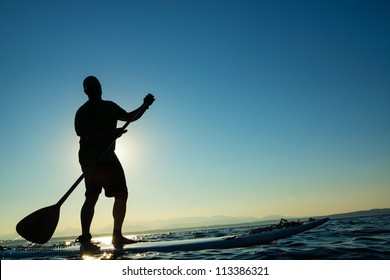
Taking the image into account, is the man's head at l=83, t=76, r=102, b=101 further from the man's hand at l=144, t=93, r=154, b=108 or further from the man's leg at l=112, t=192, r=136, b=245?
the man's leg at l=112, t=192, r=136, b=245

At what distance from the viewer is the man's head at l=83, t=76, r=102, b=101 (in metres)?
4.03

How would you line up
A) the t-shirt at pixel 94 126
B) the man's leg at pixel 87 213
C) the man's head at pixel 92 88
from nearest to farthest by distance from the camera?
the man's leg at pixel 87 213 → the t-shirt at pixel 94 126 → the man's head at pixel 92 88

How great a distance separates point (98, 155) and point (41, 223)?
132 centimetres

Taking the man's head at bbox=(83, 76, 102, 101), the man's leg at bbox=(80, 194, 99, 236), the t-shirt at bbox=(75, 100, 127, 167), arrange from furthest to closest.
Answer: the man's head at bbox=(83, 76, 102, 101) < the t-shirt at bbox=(75, 100, 127, 167) < the man's leg at bbox=(80, 194, 99, 236)

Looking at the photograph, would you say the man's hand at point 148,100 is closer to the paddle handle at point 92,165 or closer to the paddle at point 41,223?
the paddle handle at point 92,165

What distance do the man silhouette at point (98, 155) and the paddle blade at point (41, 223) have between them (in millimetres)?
558

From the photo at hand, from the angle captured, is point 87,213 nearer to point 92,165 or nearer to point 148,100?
point 92,165

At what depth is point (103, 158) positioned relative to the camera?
3826 mm

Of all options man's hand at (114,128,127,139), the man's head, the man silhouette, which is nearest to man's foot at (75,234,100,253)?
the man silhouette

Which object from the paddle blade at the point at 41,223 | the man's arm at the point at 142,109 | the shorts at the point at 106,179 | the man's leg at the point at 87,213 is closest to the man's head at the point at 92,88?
the man's arm at the point at 142,109

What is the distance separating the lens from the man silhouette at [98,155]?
12.3 feet

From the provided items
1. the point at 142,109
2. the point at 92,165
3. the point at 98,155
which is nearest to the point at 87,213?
the point at 92,165

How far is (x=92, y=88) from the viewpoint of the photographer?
4.05 meters
